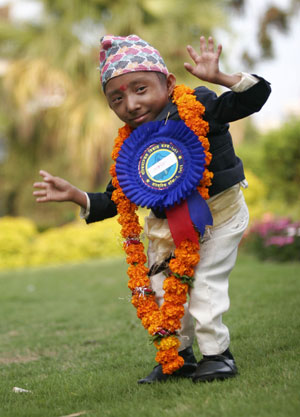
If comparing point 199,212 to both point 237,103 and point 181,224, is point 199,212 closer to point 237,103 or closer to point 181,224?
point 181,224

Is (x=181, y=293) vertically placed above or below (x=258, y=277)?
above

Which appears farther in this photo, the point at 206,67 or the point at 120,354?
the point at 120,354

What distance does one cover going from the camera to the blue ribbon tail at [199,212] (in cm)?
288

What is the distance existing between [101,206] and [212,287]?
0.78 m

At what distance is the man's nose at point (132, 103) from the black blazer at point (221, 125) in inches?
5.7

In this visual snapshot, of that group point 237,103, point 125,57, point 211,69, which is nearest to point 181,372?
point 237,103

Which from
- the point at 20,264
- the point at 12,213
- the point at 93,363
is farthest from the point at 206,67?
the point at 12,213

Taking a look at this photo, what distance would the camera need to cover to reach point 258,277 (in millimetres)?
7000

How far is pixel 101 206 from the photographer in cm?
321

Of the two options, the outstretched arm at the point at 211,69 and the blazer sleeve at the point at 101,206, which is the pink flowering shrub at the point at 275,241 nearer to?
the blazer sleeve at the point at 101,206

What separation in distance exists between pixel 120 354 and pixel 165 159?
1566 millimetres

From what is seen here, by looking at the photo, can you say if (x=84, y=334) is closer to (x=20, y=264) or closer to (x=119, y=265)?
(x=119, y=265)

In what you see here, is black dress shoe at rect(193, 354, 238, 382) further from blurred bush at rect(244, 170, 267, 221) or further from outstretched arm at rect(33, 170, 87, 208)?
blurred bush at rect(244, 170, 267, 221)

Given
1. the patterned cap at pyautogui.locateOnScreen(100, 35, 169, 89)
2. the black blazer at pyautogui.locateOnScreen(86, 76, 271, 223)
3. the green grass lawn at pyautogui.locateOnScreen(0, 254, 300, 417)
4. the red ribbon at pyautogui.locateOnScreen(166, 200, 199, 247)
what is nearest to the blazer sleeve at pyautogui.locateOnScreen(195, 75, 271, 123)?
the black blazer at pyautogui.locateOnScreen(86, 76, 271, 223)
